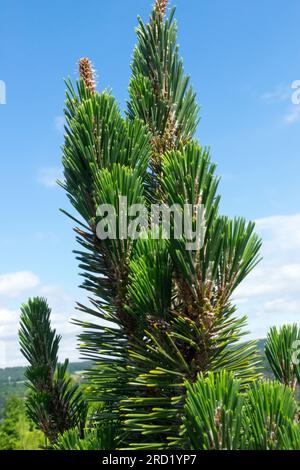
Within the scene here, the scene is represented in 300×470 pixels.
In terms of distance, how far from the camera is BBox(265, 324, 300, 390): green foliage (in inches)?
→ 96.8

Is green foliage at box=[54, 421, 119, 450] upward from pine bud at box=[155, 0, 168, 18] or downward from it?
downward

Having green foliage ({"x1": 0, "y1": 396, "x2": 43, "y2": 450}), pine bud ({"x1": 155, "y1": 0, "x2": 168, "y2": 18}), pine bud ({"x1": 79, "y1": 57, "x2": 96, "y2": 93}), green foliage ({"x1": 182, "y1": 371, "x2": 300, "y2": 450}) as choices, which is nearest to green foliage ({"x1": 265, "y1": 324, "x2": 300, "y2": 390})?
green foliage ({"x1": 182, "y1": 371, "x2": 300, "y2": 450})

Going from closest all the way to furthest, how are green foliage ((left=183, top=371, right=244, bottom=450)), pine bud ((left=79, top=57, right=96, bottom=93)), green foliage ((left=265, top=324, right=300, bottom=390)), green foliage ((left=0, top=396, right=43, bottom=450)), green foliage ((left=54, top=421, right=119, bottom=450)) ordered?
green foliage ((left=183, top=371, right=244, bottom=450)) → green foliage ((left=54, top=421, right=119, bottom=450)) → green foliage ((left=265, top=324, right=300, bottom=390)) → pine bud ((left=79, top=57, right=96, bottom=93)) → green foliage ((left=0, top=396, right=43, bottom=450))

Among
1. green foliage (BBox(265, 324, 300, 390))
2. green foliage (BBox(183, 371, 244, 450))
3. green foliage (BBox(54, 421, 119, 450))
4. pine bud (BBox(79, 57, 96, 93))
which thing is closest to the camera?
green foliage (BBox(183, 371, 244, 450))

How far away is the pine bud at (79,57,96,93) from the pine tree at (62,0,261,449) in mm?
80

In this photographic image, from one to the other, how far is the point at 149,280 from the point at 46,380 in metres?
1.27

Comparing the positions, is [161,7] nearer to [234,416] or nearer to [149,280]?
[149,280]

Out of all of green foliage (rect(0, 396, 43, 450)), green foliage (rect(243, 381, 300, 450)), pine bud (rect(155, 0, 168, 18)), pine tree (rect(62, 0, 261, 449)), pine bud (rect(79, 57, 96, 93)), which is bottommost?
green foliage (rect(0, 396, 43, 450))

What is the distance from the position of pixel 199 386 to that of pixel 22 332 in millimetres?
1647

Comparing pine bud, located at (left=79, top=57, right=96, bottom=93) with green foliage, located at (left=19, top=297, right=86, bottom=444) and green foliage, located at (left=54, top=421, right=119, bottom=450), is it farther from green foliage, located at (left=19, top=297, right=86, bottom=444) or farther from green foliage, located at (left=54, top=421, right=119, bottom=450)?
green foliage, located at (left=54, top=421, right=119, bottom=450)

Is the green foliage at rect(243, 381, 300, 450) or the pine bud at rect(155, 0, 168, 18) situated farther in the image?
the pine bud at rect(155, 0, 168, 18)

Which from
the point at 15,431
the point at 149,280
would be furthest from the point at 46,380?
the point at 15,431

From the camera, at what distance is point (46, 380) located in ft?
10.2

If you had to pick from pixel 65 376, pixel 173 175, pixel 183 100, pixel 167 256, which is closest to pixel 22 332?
pixel 65 376
